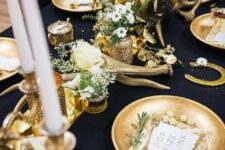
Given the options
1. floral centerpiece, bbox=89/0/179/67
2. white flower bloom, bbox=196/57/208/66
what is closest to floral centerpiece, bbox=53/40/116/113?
floral centerpiece, bbox=89/0/179/67

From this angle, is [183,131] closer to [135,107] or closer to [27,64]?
[135,107]

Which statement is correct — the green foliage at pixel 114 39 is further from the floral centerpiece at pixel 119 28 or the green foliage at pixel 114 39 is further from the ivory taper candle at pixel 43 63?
the ivory taper candle at pixel 43 63

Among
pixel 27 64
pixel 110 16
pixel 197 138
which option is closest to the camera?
pixel 27 64

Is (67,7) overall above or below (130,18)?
below

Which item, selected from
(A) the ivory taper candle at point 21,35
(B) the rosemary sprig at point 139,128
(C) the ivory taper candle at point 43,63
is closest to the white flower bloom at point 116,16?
(B) the rosemary sprig at point 139,128

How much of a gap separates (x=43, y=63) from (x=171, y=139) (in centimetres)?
65

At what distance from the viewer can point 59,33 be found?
50.7 inches

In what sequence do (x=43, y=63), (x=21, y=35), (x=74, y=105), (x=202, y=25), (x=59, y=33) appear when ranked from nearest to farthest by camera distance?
(x=43, y=63) < (x=21, y=35) < (x=74, y=105) < (x=59, y=33) < (x=202, y=25)

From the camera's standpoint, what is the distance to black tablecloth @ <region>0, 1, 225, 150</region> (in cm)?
101

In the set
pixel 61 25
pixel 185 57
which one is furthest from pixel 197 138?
pixel 61 25

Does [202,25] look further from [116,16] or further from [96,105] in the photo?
[96,105]

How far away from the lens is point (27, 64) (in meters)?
0.58

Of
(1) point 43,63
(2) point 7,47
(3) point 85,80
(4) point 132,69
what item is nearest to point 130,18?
(4) point 132,69

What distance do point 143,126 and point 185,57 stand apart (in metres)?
0.42
